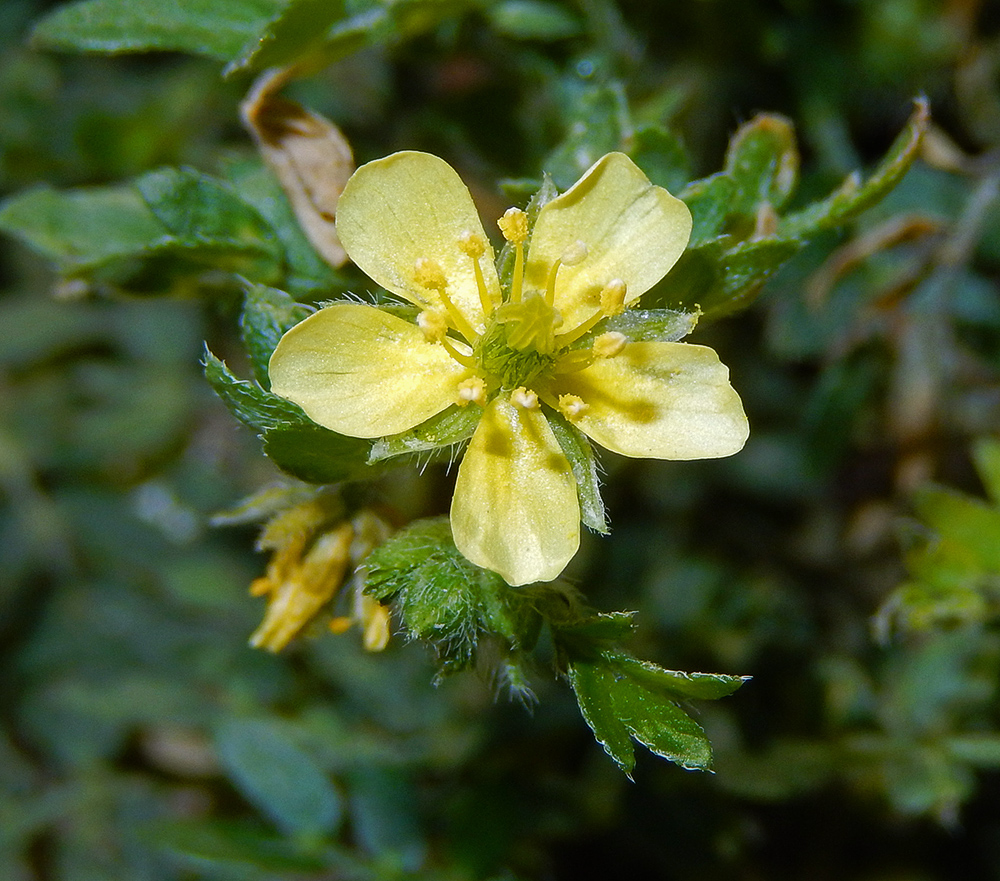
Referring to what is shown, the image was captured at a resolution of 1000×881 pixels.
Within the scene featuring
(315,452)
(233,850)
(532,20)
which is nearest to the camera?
(315,452)

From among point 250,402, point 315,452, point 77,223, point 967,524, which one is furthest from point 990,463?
point 77,223

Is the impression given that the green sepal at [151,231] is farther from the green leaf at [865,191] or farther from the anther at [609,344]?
the green leaf at [865,191]

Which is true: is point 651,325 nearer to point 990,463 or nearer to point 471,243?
point 471,243

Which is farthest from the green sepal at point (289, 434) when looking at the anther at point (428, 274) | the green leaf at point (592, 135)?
the green leaf at point (592, 135)

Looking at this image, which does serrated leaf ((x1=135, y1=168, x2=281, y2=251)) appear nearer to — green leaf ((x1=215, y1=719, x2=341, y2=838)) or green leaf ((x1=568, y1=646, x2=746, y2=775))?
green leaf ((x1=568, y1=646, x2=746, y2=775))

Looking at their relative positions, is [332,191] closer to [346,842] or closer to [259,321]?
[259,321]

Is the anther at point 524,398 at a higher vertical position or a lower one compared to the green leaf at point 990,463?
higher

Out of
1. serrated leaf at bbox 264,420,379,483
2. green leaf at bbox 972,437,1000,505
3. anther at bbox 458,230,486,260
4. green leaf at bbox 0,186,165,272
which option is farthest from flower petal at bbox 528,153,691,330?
green leaf at bbox 972,437,1000,505
